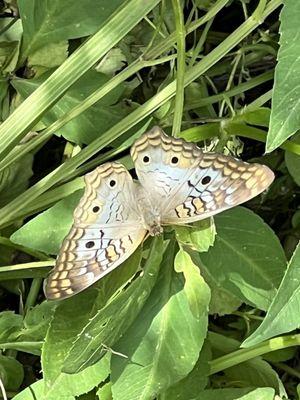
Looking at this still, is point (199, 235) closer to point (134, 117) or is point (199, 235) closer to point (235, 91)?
point (134, 117)

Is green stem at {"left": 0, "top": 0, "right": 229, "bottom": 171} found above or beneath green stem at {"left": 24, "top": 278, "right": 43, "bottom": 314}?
above

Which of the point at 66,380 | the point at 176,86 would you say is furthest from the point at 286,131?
the point at 66,380

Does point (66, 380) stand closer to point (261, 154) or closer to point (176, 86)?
point (176, 86)

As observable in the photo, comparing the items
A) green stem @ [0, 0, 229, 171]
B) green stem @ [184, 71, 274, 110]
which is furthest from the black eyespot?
green stem @ [184, 71, 274, 110]

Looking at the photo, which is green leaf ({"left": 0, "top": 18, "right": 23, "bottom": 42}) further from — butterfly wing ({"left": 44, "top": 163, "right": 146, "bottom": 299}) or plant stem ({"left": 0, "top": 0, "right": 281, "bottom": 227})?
butterfly wing ({"left": 44, "top": 163, "right": 146, "bottom": 299})

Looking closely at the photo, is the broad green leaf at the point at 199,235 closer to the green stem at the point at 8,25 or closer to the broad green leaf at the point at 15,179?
the broad green leaf at the point at 15,179

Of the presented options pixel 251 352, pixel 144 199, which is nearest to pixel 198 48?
pixel 144 199
